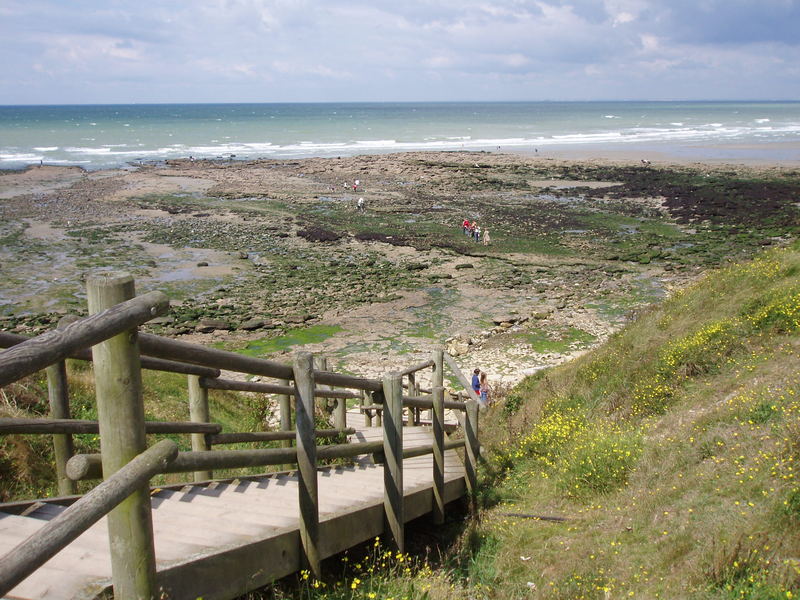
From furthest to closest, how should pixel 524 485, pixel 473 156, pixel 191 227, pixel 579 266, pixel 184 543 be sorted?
1. pixel 473 156
2. pixel 191 227
3. pixel 579 266
4. pixel 524 485
5. pixel 184 543

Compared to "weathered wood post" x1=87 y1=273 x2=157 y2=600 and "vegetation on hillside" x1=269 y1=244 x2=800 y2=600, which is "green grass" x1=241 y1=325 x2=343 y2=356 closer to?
"vegetation on hillside" x1=269 y1=244 x2=800 y2=600

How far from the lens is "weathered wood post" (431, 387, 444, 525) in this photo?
5.97 m

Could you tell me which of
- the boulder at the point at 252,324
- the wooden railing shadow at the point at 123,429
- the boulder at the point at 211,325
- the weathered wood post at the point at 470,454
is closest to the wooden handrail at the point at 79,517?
the wooden railing shadow at the point at 123,429

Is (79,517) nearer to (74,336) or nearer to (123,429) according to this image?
(123,429)

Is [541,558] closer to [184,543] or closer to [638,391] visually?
[184,543]

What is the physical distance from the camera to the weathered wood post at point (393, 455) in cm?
477

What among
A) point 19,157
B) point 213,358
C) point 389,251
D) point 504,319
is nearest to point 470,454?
point 213,358

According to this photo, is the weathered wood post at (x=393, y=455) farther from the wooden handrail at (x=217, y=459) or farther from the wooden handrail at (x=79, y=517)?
the wooden handrail at (x=79, y=517)

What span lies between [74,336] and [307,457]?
1917mm

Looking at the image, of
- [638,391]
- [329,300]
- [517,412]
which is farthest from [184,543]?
[329,300]

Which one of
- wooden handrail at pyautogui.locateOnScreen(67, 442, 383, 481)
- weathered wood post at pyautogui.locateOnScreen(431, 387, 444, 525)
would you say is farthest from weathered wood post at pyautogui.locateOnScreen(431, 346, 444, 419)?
wooden handrail at pyautogui.locateOnScreen(67, 442, 383, 481)

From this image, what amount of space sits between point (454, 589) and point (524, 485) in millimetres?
3150

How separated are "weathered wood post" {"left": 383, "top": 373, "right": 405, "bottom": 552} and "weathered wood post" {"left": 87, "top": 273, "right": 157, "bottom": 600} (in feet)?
7.77

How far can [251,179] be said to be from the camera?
5191 centimetres
